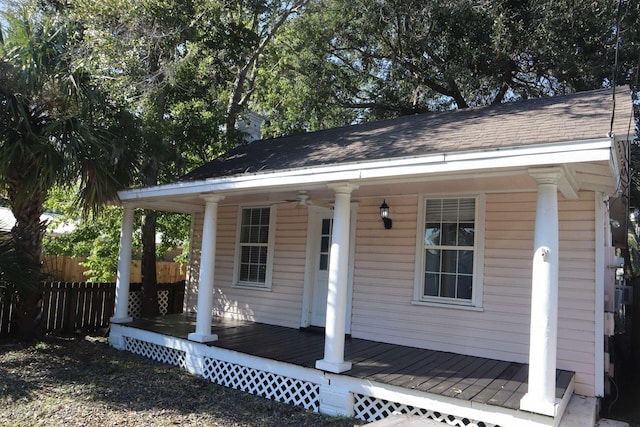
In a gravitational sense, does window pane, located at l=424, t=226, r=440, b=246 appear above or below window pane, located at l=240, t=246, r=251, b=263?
above

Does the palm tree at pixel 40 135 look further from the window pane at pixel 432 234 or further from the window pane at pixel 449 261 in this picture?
the window pane at pixel 449 261

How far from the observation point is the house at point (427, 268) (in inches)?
171

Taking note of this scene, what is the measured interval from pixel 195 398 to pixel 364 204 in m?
3.77

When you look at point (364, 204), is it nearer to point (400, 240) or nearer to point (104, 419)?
point (400, 240)

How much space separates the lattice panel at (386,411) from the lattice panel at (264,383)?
0.53m

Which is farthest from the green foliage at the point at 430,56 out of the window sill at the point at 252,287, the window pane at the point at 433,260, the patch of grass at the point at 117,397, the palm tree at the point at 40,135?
the patch of grass at the point at 117,397

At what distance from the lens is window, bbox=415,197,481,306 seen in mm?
6414

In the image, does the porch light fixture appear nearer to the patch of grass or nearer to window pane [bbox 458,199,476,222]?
window pane [bbox 458,199,476,222]

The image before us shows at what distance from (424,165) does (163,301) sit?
829 centimetres

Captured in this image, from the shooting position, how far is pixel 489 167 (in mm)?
4328

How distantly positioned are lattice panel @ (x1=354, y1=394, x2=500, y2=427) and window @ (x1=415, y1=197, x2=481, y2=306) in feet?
6.40

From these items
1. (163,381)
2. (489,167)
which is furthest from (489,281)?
(163,381)

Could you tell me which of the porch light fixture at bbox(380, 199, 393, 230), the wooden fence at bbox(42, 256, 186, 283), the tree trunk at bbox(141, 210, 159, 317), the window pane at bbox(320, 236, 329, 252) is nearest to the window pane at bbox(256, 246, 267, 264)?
the window pane at bbox(320, 236, 329, 252)

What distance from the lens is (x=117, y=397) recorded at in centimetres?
547
